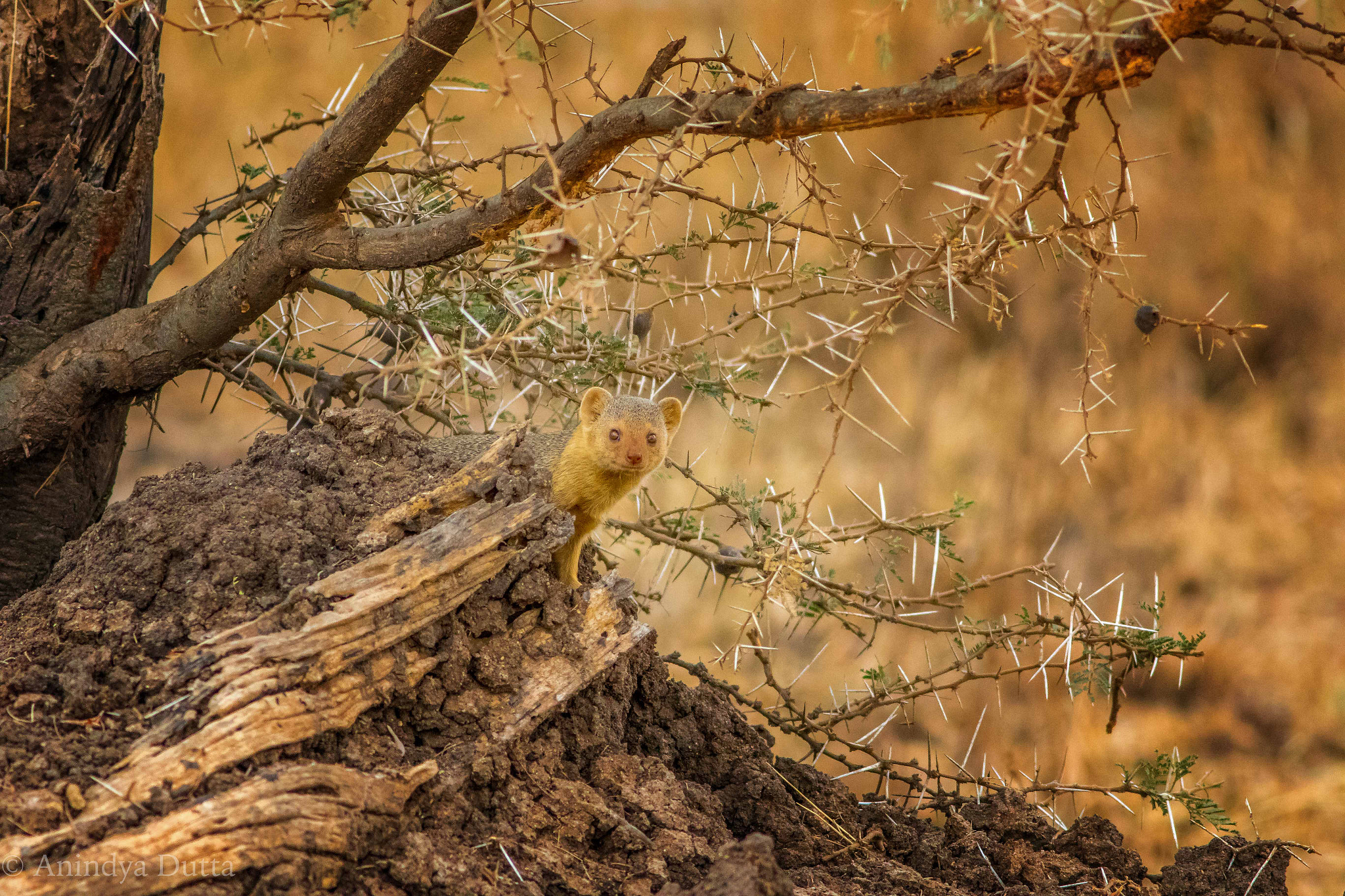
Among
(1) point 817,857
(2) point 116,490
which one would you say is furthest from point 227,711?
(2) point 116,490

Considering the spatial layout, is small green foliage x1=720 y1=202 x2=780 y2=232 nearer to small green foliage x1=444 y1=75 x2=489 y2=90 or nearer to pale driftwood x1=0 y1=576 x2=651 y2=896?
small green foliage x1=444 y1=75 x2=489 y2=90

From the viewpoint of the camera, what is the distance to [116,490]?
25.9 feet

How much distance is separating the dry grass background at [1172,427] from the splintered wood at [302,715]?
2.96 meters

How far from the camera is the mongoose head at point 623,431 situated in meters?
3.81

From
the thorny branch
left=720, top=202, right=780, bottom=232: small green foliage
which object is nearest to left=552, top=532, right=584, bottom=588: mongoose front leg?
the thorny branch

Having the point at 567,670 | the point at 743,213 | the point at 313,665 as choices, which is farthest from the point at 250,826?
the point at 743,213

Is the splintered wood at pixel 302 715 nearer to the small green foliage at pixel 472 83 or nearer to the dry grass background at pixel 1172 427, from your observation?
the small green foliage at pixel 472 83

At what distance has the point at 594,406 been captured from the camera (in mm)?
3975

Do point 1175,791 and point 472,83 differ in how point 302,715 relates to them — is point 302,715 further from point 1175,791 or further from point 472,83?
point 1175,791

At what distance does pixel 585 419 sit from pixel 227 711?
7.29ft

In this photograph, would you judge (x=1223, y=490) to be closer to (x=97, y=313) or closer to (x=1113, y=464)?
(x=1113, y=464)

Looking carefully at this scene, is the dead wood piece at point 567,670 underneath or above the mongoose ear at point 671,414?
underneath

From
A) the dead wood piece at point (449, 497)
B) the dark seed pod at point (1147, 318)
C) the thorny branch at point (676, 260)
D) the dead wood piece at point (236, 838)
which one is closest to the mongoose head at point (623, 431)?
the thorny branch at point (676, 260)

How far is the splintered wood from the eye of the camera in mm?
1758
